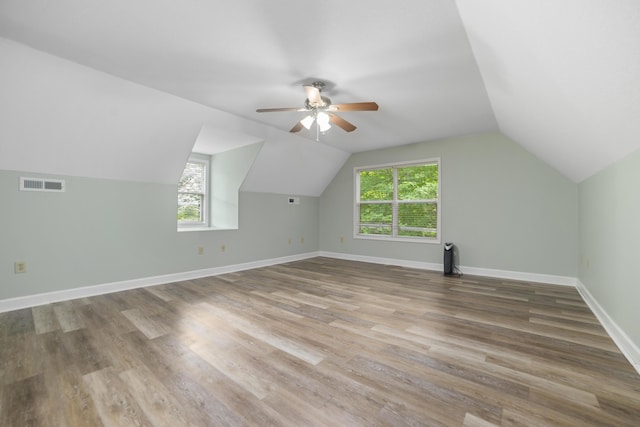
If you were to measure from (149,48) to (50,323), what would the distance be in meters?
2.64

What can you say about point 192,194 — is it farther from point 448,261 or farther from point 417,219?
point 448,261

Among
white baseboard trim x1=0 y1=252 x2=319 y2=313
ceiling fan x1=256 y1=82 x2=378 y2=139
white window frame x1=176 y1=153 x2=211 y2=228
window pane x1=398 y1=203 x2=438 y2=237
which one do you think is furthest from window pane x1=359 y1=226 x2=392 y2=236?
white window frame x1=176 y1=153 x2=211 y2=228

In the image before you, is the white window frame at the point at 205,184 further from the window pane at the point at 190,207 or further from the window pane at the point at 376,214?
the window pane at the point at 376,214

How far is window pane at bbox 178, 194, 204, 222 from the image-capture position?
518 centimetres

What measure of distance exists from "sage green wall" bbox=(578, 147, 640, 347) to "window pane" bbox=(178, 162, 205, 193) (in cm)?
575

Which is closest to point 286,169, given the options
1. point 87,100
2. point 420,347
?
point 87,100

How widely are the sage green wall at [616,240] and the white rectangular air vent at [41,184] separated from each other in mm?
5369

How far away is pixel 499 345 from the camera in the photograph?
2195 mm

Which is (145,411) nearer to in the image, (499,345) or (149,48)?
(499,345)

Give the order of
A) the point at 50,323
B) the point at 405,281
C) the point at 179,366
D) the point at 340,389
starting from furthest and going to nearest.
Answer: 1. the point at 405,281
2. the point at 50,323
3. the point at 179,366
4. the point at 340,389

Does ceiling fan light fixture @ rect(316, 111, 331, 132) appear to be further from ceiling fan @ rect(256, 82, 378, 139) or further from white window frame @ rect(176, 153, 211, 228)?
white window frame @ rect(176, 153, 211, 228)

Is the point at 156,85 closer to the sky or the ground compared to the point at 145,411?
closer to the sky

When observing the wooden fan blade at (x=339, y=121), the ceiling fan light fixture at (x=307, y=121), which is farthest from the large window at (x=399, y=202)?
the ceiling fan light fixture at (x=307, y=121)

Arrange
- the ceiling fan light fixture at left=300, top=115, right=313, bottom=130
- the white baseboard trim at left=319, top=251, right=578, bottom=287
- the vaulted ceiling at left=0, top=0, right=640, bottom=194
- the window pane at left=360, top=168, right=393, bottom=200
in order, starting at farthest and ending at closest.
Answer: the window pane at left=360, top=168, right=393, bottom=200 → the white baseboard trim at left=319, top=251, right=578, bottom=287 → the ceiling fan light fixture at left=300, top=115, right=313, bottom=130 → the vaulted ceiling at left=0, top=0, right=640, bottom=194
